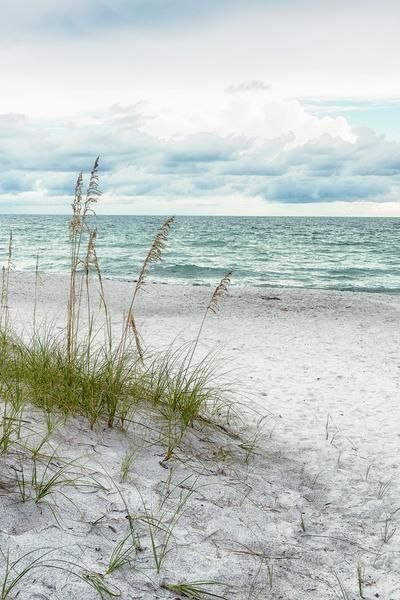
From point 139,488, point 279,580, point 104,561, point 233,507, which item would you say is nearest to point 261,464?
point 233,507

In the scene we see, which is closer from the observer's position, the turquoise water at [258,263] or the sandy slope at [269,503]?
the sandy slope at [269,503]

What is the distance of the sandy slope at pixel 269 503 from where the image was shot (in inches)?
132

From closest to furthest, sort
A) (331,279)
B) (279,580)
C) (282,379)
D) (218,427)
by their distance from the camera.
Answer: (279,580)
(218,427)
(282,379)
(331,279)

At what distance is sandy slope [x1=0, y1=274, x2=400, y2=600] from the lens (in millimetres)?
3350

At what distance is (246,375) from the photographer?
8336mm

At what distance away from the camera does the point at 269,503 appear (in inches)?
173

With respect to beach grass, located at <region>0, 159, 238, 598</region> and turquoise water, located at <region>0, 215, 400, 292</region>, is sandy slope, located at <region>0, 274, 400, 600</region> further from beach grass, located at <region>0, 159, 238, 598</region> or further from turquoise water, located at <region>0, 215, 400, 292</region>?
turquoise water, located at <region>0, 215, 400, 292</region>

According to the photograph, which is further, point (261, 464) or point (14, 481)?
point (261, 464)

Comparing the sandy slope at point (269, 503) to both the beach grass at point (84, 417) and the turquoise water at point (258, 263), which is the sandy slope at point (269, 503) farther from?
the turquoise water at point (258, 263)

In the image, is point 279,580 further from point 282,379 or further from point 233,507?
point 282,379

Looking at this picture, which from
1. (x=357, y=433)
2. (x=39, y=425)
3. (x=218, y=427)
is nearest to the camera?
(x=39, y=425)

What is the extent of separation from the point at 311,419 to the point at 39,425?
2.99 metres

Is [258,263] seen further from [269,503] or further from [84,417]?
[269,503]

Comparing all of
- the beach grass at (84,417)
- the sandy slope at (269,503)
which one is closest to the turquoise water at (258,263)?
the sandy slope at (269,503)
